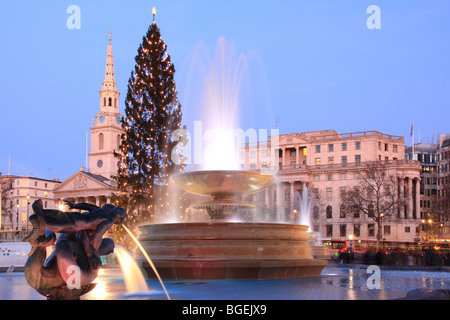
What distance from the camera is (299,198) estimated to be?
3226 inches

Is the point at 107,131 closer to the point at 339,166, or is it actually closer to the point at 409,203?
the point at 339,166

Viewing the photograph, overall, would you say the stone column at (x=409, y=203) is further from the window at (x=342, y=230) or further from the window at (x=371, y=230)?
the window at (x=342, y=230)

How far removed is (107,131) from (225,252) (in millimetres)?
108134

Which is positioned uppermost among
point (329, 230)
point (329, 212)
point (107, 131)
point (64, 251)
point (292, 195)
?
point (107, 131)

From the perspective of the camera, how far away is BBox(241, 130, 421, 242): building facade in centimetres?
8125

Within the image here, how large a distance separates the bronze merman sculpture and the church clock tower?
11076 centimetres

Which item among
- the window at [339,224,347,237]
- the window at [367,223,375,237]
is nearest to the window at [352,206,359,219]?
the window at [367,223,375,237]

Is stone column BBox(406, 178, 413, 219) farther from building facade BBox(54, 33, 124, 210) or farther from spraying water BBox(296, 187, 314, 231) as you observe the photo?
building facade BBox(54, 33, 124, 210)

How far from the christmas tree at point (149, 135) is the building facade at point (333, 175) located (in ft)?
153

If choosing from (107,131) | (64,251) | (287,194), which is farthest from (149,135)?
(107,131)

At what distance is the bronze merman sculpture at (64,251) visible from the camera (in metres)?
7.67

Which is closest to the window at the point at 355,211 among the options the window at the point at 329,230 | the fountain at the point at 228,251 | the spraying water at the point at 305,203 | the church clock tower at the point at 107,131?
the window at the point at 329,230

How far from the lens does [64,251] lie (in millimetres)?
7680
